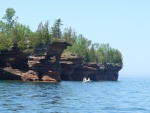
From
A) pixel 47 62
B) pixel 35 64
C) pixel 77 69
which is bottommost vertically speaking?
pixel 77 69

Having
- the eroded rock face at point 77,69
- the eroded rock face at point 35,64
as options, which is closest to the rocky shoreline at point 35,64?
the eroded rock face at point 35,64

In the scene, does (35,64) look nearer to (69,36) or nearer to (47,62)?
(47,62)

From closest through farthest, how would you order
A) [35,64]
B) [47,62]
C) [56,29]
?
1. [35,64]
2. [47,62]
3. [56,29]

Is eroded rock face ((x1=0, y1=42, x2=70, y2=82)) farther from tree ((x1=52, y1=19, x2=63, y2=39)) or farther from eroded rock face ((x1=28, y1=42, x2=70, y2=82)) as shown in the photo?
tree ((x1=52, y1=19, x2=63, y2=39))

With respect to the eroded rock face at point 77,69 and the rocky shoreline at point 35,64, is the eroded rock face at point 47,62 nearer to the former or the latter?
the rocky shoreline at point 35,64

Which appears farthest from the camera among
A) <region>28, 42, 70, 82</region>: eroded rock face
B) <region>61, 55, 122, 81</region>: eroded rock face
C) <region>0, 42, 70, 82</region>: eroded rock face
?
<region>61, 55, 122, 81</region>: eroded rock face

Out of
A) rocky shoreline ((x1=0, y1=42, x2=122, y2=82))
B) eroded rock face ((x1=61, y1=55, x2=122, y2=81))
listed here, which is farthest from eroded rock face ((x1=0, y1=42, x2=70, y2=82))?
eroded rock face ((x1=61, y1=55, x2=122, y2=81))

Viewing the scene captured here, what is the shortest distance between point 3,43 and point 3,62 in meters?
6.14

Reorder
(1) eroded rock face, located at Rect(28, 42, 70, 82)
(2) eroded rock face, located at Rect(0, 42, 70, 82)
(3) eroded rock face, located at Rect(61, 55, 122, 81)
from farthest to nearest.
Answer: (3) eroded rock face, located at Rect(61, 55, 122, 81)
(2) eroded rock face, located at Rect(0, 42, 70, 82)
(1) eroded rock face, located at Rect(28, 42, 70, 82)

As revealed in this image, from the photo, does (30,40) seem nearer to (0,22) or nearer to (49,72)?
(49,72)

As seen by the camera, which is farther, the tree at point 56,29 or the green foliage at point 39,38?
the tree at point 56,29

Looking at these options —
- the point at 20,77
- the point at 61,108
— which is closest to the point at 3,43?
the point at 20,77

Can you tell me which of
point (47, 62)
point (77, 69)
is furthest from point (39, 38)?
point (77, 69)

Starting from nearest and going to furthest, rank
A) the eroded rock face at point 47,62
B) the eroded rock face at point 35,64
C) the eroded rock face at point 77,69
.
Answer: the eroded rock face at point 47,62 < the eroded rock face at point 35,64 < the eroded rock face at point 77,69
